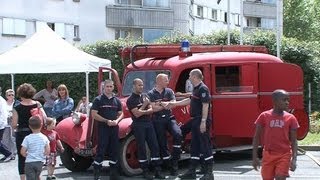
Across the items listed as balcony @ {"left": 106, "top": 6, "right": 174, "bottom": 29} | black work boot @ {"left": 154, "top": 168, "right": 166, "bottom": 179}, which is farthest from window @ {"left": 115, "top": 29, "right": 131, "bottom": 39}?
black work boot @ {"left": 154, "top": 168, "right": 166, "bottom": 179}

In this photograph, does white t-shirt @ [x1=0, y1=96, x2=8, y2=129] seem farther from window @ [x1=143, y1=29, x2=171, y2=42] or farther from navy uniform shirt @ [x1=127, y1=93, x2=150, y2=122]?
window @ [x1=143, y1=29, x2=171, y2=42]

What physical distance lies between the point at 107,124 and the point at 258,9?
171 feet

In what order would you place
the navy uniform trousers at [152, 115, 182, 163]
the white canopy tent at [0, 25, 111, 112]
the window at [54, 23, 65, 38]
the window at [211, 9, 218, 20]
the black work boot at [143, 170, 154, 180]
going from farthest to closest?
the window at [211, 9, 218, 20], the window at [54, 23, 65, 38], the white canopy tent at [0, 25, 111, 112], the navy uniform trousers at [152, 115, 182, 163], the black work boot at [143, 170, 154, 180]

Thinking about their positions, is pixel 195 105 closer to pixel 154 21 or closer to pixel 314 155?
pixel 314 155

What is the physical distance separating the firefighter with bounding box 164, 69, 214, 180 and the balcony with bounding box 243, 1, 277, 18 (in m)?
49.7

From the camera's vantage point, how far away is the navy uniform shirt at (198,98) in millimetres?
11031

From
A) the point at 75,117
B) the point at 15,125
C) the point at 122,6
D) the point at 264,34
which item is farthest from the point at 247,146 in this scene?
the point at 122,6

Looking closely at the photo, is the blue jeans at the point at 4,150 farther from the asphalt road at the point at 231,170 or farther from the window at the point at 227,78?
the window at the point at 227,78

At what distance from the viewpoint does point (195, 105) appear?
11.3 meters

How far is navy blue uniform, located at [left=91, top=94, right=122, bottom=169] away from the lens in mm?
11195

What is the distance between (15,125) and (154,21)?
1323 inches

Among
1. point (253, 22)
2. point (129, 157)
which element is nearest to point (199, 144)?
point (129, 157)

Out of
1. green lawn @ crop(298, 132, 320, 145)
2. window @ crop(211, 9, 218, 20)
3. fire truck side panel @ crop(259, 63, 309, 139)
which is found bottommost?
green lawn @ crop(298, 132, 320, 145)

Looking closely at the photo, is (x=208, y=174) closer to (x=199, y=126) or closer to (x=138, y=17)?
(x=199, y=126)
